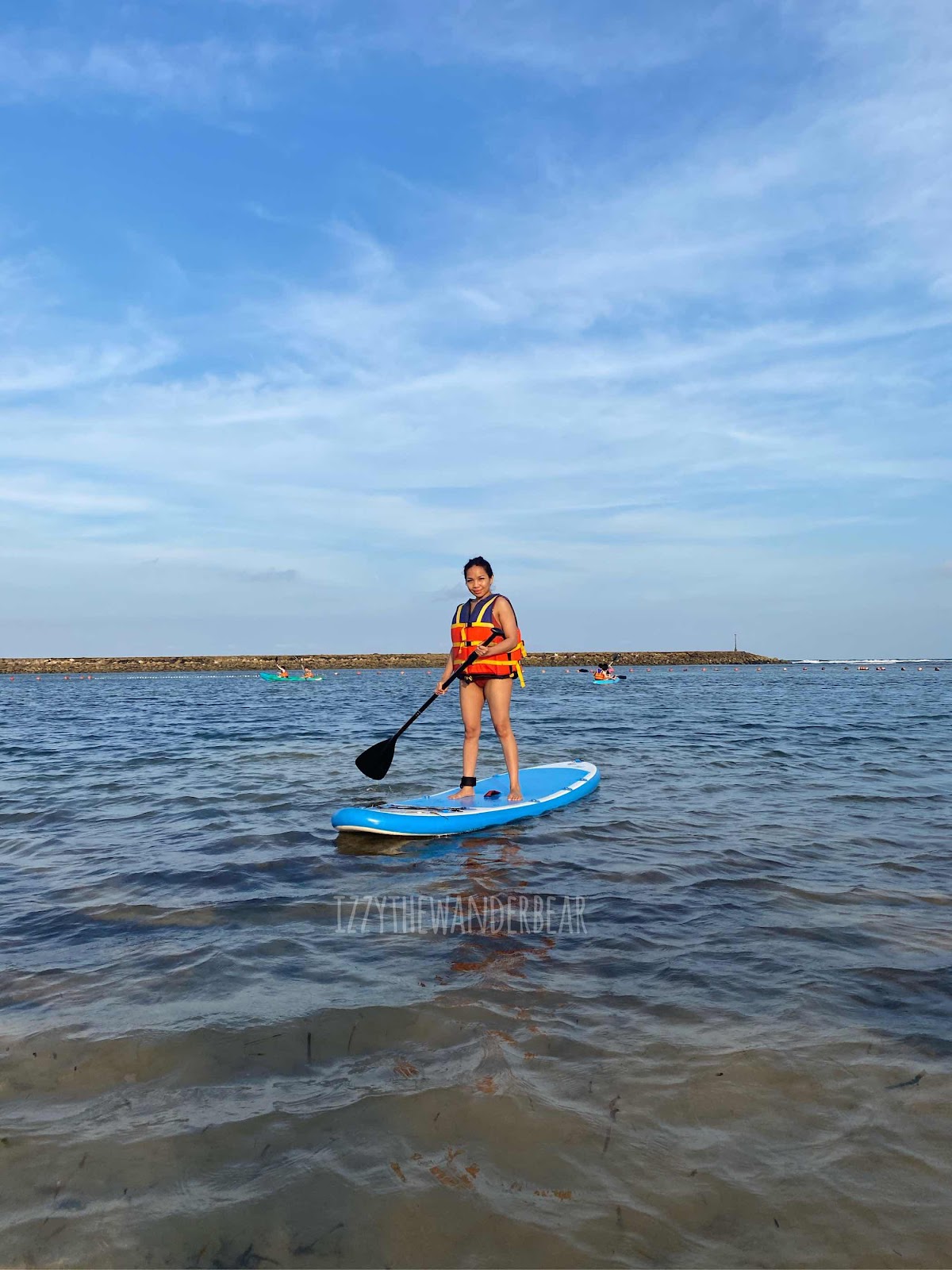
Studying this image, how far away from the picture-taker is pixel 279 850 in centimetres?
638

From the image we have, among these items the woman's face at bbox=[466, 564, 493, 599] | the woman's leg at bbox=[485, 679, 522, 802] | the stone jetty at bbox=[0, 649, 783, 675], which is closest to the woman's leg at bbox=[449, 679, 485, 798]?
the woman's leg at bbox=[485, 679, 522, 802]

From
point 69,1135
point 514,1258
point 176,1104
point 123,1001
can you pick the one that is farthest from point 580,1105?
point 123,1001

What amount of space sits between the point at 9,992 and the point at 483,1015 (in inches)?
86.2

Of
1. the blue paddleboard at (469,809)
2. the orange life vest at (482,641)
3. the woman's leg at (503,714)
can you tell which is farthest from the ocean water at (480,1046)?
the orange life vest at (482,641)

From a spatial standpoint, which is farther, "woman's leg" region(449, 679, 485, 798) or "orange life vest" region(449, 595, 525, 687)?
"woman's leg" region(449, 679, 485, 798)

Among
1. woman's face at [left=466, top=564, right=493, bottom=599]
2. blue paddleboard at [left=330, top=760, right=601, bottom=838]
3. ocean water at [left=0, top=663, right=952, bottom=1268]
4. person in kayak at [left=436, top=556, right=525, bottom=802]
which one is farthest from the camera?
woman's face at [left=466, top=564, right=493, bottom=599]

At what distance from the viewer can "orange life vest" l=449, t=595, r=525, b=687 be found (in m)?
7.50

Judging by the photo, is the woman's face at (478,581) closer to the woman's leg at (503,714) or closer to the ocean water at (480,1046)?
the woman's leg at (503,714)

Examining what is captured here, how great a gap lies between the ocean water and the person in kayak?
2.83ft

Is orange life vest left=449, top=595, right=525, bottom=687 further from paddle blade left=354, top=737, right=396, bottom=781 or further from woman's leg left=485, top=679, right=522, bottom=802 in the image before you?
paddle blade left=354, top=737, right=396, bottom=781

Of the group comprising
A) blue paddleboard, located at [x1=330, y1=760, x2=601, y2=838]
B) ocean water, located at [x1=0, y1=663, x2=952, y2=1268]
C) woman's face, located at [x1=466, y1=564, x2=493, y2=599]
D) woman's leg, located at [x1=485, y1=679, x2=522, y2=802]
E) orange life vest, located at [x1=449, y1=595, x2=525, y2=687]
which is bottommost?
ocean water, located at [x1=0, y1=663, x2=952, y2=1268]

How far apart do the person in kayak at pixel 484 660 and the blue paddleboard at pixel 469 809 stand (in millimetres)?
185

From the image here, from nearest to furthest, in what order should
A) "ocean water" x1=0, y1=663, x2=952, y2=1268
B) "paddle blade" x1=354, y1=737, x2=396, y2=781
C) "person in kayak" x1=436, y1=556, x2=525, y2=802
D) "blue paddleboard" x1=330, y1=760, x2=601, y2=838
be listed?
"ocean water" x1=0, y1=663, x2=952, y2=1268 < "blue paddleboard" x1=330, y1=760, x2=601, y2=838 < "person in kayak" x1=436, y1=556, x2=525, y2=802 < "paddle blade" x1=354, y1=737, x2=396, y2=781

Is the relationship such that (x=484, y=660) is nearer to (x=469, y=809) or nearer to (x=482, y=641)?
(x=482, y=641)
